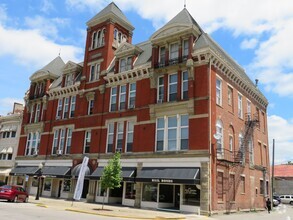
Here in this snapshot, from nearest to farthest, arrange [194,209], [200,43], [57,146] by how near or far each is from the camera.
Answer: [194,209] → [200,43] → [57,146]

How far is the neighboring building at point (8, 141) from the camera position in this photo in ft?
144

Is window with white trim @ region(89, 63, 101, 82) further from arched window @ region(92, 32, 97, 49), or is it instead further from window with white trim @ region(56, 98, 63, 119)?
window with white trim @ region(56, 98, 63, 119)

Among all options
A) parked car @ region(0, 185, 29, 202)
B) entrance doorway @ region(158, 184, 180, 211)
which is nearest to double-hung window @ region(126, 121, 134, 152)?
entrance doorway @ region(158, 184, 180, 211)

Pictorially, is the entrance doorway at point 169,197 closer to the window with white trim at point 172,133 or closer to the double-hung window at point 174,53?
the window with white trim at point 172,133

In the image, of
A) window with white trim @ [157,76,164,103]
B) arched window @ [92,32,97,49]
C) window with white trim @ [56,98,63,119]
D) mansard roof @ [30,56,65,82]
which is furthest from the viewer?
mansard roof @ [30,56,65,82]

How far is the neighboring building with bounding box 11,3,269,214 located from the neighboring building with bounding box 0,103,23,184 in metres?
4.55

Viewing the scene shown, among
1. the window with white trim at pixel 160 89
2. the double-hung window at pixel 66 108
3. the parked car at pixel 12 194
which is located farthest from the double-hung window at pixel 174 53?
the parked car at pixel 12 194

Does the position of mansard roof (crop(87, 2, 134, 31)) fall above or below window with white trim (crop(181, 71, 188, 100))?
above

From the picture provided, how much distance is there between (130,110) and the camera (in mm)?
30422

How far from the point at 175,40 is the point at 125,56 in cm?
684

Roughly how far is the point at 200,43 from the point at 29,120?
87.2 feet

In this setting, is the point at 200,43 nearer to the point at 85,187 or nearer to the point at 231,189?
the point at 231,189

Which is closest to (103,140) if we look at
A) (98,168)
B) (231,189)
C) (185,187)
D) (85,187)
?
(98,168)

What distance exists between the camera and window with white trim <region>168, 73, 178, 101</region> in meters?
27.4
